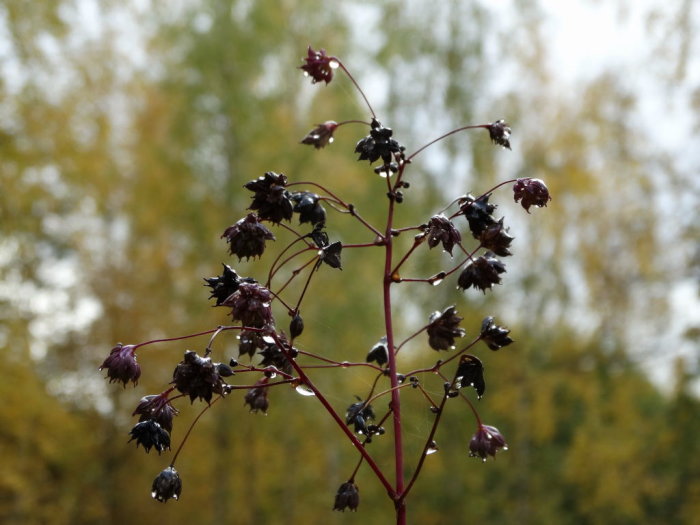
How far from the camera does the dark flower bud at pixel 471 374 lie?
0.75m

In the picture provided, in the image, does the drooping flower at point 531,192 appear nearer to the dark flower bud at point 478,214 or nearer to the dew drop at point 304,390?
the dark flower bud at point 478,214

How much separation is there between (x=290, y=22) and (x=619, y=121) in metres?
2.89

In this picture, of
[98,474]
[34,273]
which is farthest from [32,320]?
[98,474]

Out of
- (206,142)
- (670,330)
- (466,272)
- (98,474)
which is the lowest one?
(466,272)

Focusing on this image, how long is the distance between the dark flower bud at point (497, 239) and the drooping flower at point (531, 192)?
0.04m

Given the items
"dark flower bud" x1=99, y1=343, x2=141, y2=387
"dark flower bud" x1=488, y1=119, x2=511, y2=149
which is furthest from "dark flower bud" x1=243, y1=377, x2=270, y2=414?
"dark flower bud" x1=488, y1=119, x2=511, y2=149

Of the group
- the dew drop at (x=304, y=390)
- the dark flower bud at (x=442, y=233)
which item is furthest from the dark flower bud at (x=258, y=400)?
the dark flower bud at (x=442, y=233)

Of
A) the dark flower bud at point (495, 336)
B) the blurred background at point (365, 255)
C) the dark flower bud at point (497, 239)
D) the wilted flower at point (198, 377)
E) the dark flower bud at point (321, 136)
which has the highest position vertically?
the blurred background at point (365, 255)

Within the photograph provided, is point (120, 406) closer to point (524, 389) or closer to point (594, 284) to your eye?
point (524, 389)

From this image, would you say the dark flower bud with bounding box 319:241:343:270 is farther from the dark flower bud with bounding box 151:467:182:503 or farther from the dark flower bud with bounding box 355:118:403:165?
the dark flower bud with bounding box 151:467:182:503

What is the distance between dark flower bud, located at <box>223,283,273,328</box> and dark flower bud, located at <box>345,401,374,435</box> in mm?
184

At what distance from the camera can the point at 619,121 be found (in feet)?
18.4

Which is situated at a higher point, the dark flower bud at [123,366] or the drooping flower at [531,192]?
the drooping flower at [531,192]

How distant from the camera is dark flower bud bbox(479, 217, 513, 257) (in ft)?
2.49
